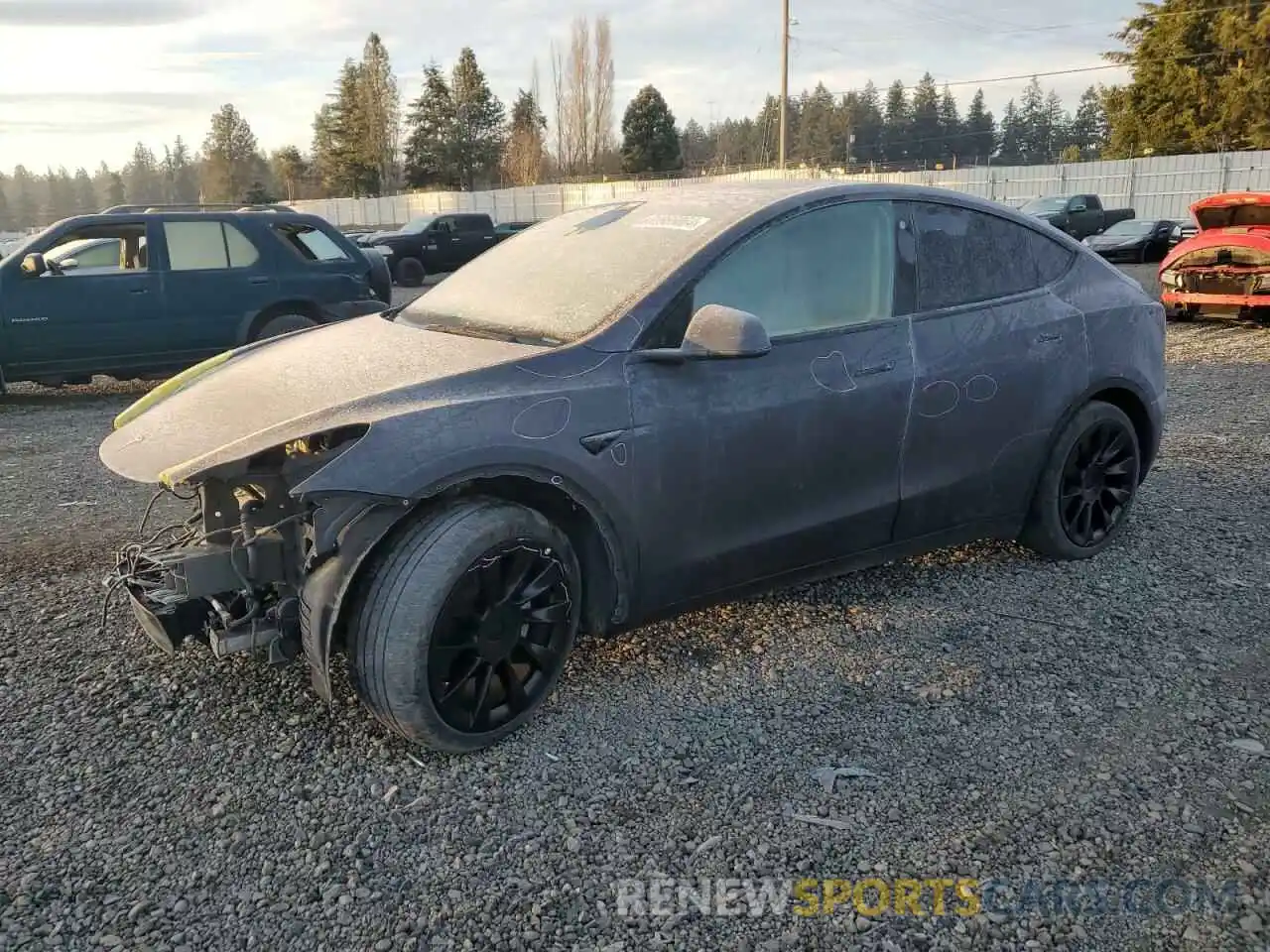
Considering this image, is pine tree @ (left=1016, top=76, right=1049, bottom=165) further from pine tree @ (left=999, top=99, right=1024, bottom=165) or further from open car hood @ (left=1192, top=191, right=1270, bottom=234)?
open car hood @ (left=1192, top=191, right=1270, bottom=234)

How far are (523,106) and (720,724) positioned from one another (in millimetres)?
80869

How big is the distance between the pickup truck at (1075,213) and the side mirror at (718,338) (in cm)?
2430

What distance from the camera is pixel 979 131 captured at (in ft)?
310

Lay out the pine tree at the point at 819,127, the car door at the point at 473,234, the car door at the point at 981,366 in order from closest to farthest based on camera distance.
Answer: the car door at the point at 981,366 < the car door at the point at 473,234 < the pine tree at the point at 819,127

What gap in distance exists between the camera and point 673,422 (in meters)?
3.12

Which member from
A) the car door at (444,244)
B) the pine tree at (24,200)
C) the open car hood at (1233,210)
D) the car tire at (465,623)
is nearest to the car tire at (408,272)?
the car door at (444,244)

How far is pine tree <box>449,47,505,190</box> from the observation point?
70062 millimetres

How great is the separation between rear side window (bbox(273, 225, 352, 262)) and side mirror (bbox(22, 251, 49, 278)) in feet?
6.42

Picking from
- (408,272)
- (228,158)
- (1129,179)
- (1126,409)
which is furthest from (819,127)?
(1126,409)

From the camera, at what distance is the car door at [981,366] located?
3.75 meters

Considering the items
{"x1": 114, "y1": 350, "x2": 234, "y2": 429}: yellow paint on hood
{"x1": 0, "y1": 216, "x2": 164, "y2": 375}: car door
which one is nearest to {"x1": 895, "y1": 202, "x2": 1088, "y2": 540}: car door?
{"x1": 114, "y1": 350, "x2": 234, "y2": 429}: yellow paint on hood

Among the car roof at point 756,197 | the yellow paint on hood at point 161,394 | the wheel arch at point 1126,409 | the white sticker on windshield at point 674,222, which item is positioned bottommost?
the wheel arch at point 1126,409

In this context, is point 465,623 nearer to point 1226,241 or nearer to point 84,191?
point 1226,241

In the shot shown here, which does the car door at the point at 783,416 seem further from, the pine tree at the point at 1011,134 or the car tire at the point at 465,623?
the pine tree at the point at 1011,134
